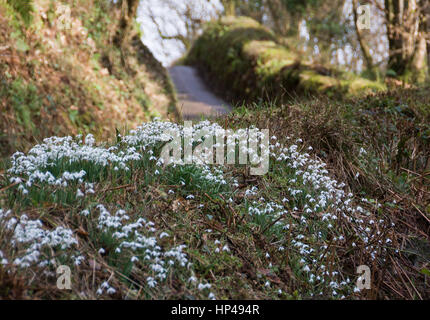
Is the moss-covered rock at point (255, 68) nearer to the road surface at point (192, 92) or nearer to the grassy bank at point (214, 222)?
the road surface at point (192, 92)

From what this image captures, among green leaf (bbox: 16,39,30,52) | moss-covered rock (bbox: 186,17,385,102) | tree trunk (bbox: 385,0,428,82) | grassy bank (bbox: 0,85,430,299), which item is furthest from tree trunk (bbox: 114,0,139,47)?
grassy bank (bbox: 0,85,430,299)

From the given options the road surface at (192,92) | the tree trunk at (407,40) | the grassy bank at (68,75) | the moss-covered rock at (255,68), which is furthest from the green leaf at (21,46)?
the tree trunk at (407,40)

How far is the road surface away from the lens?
15.5 meters

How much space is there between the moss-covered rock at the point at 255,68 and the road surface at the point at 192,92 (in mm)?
513

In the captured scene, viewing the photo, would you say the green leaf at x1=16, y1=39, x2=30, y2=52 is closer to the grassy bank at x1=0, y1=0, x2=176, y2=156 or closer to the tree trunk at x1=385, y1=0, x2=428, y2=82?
the grassy bank at x1=0, y1=0, x2=176, y2=156

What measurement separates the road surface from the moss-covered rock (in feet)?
1.68

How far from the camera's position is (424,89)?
894cm

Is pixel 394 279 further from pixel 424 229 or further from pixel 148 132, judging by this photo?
pixel 148 132

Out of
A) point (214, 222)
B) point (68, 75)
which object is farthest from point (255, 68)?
point (214, 222)

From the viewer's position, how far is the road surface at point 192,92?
1555 cm

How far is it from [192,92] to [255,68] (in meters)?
3.86

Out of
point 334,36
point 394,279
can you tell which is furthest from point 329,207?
point 334,36
